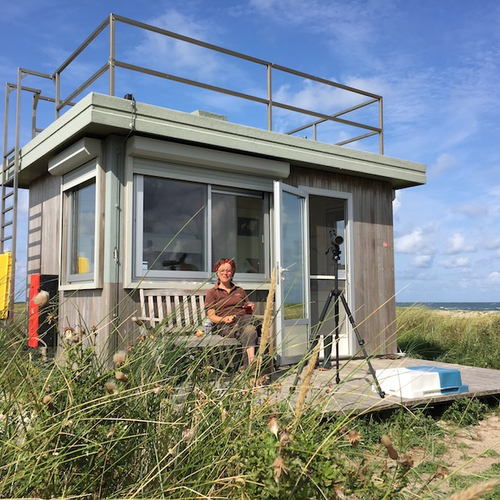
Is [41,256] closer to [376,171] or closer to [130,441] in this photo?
[376,171]

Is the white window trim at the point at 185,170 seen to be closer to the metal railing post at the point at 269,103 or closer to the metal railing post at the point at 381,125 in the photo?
the metal railing post at the point at 269,103

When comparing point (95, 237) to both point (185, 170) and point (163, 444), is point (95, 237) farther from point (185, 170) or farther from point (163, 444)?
point (163, 444)

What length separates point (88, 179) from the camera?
6.22 meters

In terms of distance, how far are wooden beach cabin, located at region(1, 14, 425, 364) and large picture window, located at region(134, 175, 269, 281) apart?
Result: 1cm

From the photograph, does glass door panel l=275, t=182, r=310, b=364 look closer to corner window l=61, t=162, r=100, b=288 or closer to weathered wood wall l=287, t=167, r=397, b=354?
weathered wood wall l=287, t=167, r=397, b=354

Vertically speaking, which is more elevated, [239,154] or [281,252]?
[239,154]

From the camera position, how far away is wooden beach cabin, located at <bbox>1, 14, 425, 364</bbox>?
5.80m

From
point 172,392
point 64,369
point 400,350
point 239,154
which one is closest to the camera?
point 64,369

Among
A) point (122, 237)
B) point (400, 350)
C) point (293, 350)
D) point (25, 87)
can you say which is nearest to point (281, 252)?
point (293, 350)

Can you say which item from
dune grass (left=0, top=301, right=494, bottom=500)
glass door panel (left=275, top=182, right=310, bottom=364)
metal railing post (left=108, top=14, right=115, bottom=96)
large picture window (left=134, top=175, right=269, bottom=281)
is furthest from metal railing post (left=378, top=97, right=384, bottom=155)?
dune grass (left=0, top=301, right=494, bottom=500)

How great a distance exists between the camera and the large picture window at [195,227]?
6.07 meters

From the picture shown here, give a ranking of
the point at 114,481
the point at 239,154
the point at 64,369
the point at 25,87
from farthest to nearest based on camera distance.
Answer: the point at 25,87 → the point at 239,154 → the point at 64,369 → the point at 114,481

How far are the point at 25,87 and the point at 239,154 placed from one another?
3155mm

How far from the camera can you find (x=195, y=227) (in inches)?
256
